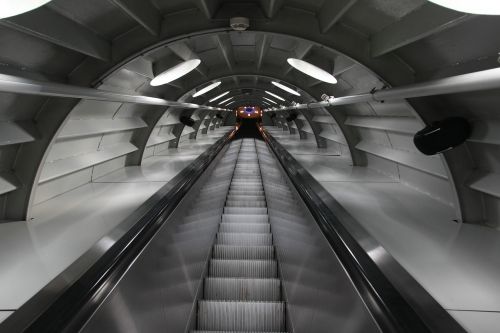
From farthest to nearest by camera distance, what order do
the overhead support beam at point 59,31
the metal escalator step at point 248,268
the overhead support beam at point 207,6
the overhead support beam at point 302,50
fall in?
the overhead support beam at point 302,50 → the metal escalator step at point 248,268 → the overhead support beam at point 207,6 → the overhead support beam at point 59,31

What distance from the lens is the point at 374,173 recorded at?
25.5 ft

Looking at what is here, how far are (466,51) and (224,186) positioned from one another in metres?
4.73

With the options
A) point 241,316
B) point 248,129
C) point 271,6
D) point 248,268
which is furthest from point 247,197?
point 248,129

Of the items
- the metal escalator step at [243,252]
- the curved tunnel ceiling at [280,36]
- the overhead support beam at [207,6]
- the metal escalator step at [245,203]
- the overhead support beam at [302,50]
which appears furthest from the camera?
the metal escalator step at [245,203]

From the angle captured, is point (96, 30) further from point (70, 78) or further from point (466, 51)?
point (466, 51)

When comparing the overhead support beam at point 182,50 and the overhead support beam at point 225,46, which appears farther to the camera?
the overhead support beam at point 225,46

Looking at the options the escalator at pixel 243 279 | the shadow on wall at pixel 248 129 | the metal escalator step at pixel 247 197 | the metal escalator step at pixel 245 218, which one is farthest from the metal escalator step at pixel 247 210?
the shadow on wall at pixel 248 129

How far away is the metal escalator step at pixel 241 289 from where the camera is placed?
3.63 m

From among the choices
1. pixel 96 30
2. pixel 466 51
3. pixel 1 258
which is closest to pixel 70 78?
pixel 96 30

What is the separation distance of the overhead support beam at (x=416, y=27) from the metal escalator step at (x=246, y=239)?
2.89m

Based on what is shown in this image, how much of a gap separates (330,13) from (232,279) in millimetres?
3215

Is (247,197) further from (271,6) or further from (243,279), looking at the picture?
(271,6)

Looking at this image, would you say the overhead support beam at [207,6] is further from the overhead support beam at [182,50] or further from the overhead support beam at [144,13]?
the overhead support beam at [182,50]

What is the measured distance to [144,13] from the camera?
3664mm
